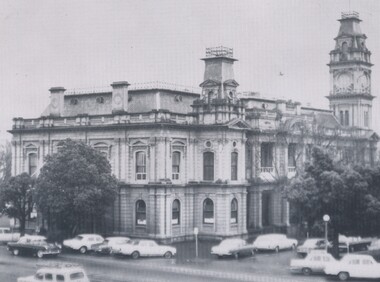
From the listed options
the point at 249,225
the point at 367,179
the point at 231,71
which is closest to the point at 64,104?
the point at 231,71

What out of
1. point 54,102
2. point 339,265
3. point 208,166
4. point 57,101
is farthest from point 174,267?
point 54,102

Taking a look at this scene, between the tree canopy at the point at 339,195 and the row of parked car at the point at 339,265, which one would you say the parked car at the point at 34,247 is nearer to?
the tree canopy at the point at 339,195

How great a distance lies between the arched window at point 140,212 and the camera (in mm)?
55969

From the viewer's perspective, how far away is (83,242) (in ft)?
163

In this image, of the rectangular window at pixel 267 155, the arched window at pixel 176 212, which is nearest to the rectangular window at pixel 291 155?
the rectangular window at pixel 267 155

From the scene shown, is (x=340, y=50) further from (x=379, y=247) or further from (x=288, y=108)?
(x=379, y=247)

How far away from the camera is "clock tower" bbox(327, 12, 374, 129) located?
76.9 m

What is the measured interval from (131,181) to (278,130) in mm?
14622

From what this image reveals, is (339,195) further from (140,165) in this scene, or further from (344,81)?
(344,81)

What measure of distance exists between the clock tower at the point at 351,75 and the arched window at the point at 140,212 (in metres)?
32.0

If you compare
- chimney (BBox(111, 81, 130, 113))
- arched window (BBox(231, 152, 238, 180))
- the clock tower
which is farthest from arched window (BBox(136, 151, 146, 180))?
the clock tower

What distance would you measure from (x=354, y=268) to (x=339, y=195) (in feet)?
23.1

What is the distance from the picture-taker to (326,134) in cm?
6856

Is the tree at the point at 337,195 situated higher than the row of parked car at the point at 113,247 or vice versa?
the tree at the point at 337,195
